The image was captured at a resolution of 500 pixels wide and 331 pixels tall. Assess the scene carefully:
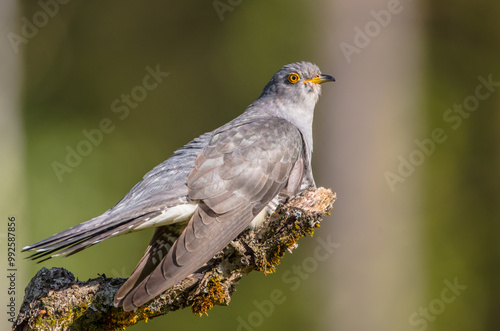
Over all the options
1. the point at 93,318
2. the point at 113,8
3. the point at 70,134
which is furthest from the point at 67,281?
the point at 113,8

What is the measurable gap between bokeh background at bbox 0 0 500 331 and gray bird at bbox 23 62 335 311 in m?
2.57

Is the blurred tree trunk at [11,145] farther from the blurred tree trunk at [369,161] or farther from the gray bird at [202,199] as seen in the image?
the blurred tree trunk at [369,161]

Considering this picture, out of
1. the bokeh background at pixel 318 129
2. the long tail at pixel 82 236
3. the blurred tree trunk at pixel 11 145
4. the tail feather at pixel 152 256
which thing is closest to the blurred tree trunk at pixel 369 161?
the bokeh background at pixel 318 129

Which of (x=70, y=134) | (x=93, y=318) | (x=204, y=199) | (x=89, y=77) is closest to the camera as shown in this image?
(x=93, y=318)

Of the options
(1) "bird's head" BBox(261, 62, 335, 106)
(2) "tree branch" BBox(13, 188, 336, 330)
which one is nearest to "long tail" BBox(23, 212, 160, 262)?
(2) "tree branch" BBox(13, 188, 336, 330)

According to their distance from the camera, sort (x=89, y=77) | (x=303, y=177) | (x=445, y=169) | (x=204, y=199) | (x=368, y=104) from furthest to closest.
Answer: (x=89, y=77) → (x=445, y=169) → (x=368, y=104) → (x=303, y=177) → (x=204, y=199)

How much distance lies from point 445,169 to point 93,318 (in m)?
7.94

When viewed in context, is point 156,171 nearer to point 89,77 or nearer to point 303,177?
point 303,177

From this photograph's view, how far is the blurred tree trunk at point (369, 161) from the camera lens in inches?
268

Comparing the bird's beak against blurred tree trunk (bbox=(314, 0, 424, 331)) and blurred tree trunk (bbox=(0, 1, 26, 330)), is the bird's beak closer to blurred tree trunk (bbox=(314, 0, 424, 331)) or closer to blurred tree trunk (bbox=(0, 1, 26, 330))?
blurred tree trunk (bbox=(314, 0, 424, 331))

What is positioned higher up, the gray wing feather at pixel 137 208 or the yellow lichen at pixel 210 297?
the gray wing feather at pixel 137 208

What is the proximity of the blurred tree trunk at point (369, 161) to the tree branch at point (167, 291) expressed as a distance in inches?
141

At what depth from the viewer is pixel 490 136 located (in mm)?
10141

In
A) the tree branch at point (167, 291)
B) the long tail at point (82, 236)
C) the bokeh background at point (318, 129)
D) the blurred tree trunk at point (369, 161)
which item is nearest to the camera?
the long tail at point (82, 236)
